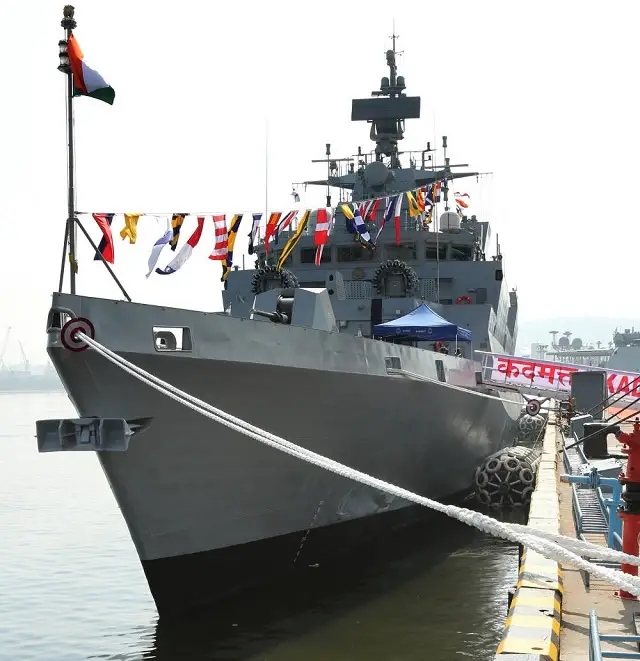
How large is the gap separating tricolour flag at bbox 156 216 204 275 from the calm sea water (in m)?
4.05

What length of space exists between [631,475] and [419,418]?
224 inches

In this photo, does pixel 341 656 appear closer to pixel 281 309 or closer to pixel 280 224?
pixel 281 309

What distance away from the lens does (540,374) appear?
66.9ft

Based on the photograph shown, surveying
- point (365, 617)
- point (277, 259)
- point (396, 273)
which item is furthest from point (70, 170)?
point (277, 259)

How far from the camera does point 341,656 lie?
7.68m

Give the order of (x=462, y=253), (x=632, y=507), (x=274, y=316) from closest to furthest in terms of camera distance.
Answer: (x=632, y=507), (x=274, y=316), (x=462, y=253)

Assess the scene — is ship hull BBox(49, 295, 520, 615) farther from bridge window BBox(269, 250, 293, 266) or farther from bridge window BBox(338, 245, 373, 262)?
bridge window BBox(269, 250, 293, 266)

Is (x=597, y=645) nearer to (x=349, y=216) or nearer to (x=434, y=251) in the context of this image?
(x=349, y=216)

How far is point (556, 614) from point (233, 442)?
3874 mm

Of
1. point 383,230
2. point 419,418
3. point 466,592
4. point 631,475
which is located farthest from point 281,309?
point 383,230

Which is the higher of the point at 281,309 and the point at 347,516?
the point at 281,309

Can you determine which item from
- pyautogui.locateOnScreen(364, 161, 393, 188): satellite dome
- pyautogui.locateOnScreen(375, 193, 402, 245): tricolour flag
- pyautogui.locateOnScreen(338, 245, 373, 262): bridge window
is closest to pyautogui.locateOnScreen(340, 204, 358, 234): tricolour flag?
pyautogui.locateOnScreen(375, 193, 402, 245): tricolour flag

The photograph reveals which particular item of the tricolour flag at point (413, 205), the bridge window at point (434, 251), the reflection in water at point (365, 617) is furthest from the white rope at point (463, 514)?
the bridge window at point (434, 251)

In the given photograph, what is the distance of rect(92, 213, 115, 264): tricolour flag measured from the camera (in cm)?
1065
